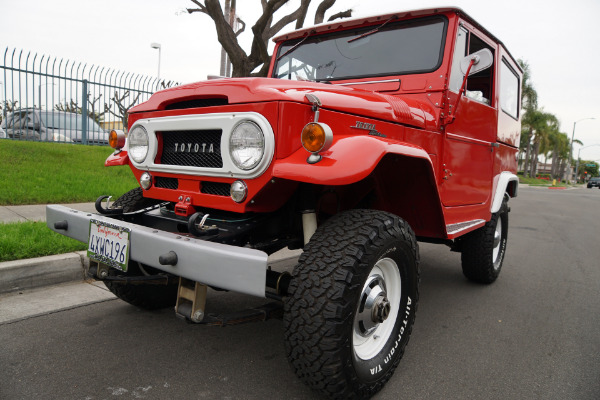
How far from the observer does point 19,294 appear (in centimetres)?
321

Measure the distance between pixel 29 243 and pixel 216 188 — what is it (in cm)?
229

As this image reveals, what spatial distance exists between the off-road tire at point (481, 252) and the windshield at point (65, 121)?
849 cm

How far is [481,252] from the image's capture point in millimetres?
3932

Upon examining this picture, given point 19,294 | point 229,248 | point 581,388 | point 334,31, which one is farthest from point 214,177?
point 581,388

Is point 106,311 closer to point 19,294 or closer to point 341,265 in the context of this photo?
point 19,294

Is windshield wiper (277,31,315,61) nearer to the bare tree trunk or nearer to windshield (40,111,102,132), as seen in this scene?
windshield (40,111,102,132)

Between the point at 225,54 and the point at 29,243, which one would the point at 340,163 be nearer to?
the point at 29,243

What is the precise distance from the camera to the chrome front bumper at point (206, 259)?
168 centimetres

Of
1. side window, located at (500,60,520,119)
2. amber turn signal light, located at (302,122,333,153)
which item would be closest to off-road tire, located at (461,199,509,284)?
side window, located at (500,60,520,119)

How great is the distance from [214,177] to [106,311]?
5.25 feet

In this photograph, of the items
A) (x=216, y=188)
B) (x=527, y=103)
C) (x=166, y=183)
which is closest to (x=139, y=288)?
(x=166, y=183)

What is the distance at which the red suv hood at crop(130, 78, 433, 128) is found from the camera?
2.03m

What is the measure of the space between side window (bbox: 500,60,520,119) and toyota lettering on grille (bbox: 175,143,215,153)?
117 inches

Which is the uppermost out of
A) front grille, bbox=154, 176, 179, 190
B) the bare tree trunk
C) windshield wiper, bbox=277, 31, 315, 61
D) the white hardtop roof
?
the bare tree trunk
